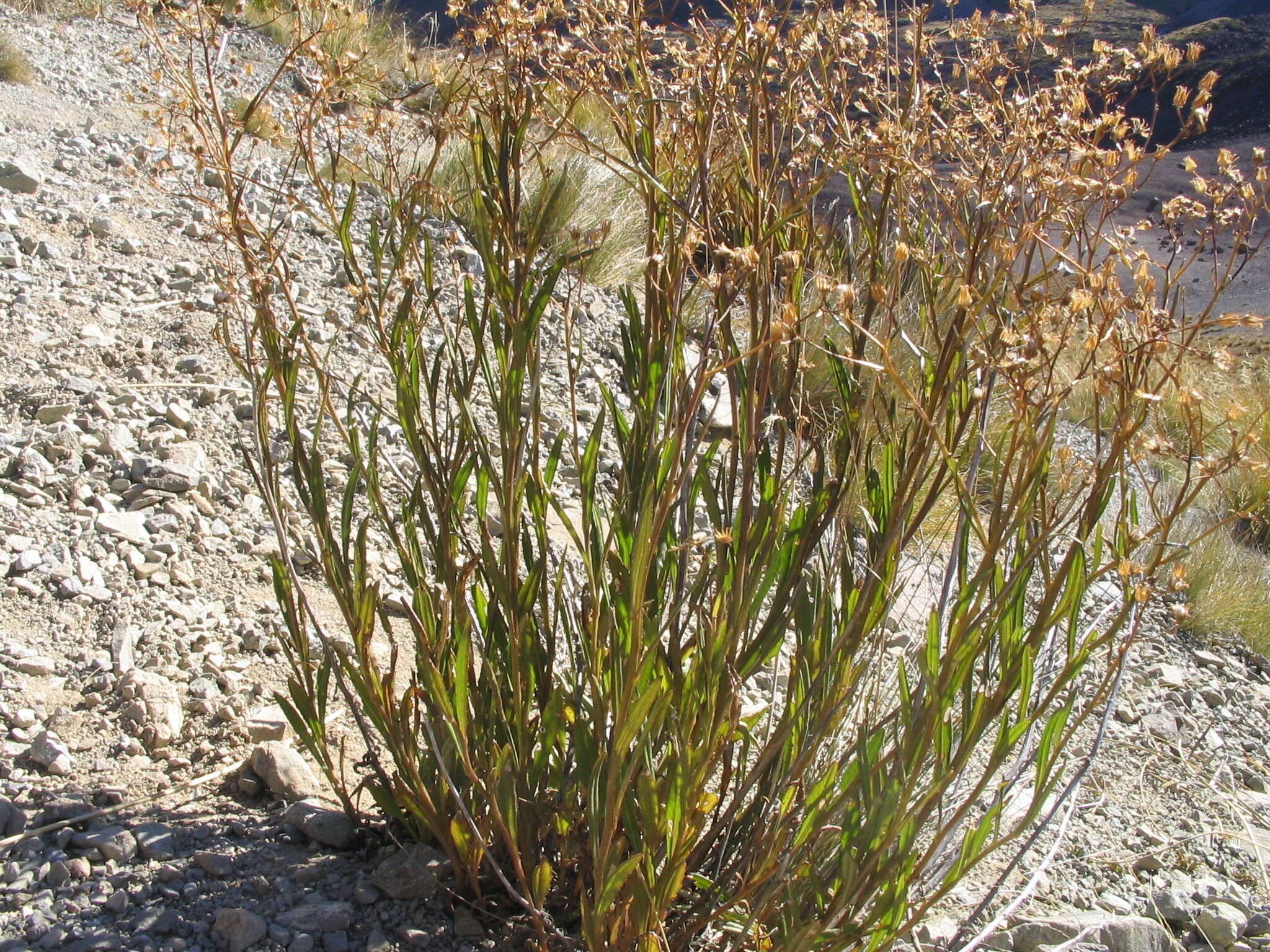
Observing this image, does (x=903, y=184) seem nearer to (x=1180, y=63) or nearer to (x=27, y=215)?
(x=1180, y=63)

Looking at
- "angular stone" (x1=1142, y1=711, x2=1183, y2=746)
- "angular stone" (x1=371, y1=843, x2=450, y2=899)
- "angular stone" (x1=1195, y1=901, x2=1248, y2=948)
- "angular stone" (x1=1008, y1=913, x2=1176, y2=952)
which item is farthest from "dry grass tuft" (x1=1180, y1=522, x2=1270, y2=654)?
"angular stone" (x1=371, y1=843, x2=450, y2=899)

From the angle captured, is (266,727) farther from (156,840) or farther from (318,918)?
(318,918)

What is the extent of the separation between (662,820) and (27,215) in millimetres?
3431

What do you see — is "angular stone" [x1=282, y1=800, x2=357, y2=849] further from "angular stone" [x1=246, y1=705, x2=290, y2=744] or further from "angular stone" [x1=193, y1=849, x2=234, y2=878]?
"angular stone" [x1=246, y1=705, x2=290, y2=744]

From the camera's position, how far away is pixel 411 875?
1474 mm

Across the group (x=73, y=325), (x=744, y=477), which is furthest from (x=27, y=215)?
(x=744, y=477)

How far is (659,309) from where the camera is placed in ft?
3.91

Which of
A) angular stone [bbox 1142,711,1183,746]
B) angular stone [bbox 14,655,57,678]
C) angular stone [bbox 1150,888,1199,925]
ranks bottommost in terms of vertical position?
angular stone [bbox 1150,888,1199,925]

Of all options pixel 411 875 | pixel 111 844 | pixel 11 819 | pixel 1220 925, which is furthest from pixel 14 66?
pixel 1220 925

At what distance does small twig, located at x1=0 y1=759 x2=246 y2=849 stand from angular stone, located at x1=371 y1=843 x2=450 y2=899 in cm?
38

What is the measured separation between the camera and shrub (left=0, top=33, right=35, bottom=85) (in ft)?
16.0

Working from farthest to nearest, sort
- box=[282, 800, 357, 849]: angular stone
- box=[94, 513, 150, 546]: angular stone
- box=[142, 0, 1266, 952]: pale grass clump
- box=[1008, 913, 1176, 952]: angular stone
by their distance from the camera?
box=[94, 513, 150, 546]: angular stone
box=[1008, 913, 1176, 952]: angular stone
box=[282, 800, 357, 849]: angular stone
box=[142, 0, 1266, 952]: pale grass clump

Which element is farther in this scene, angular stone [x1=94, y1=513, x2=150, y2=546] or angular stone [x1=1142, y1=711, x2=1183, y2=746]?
angular stone [x1=1142, y1=711, x2=1183, y2=746]

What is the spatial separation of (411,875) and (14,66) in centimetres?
497
